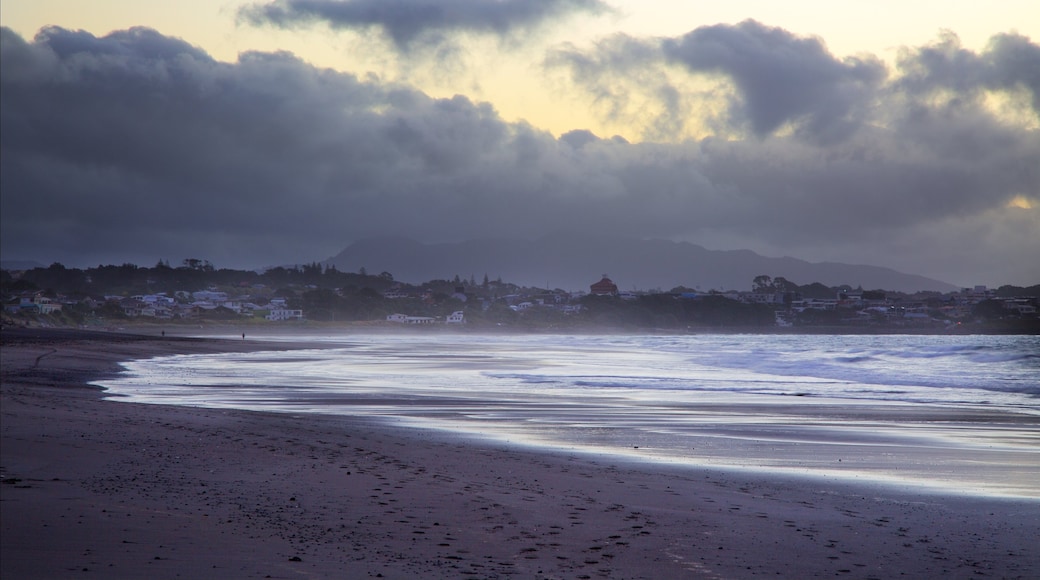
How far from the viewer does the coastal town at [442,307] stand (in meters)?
111

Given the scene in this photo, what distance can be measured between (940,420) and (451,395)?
10.9 m

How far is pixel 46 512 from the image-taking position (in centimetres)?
611

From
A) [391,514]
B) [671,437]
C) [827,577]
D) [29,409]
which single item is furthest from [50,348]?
[827,577]

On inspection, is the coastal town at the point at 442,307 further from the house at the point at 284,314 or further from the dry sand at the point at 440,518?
the dry sand at the point at 440,518

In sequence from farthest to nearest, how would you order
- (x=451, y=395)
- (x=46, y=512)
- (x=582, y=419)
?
(x=451, y=395)
(x=582, y=419)
(x=46, y=512)

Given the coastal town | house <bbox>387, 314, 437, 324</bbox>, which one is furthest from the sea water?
house <bbox>387, 314, 437, 324</bbox>

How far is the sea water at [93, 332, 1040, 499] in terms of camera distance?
1033 centimetres

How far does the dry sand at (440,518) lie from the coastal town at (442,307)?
93.7 metres

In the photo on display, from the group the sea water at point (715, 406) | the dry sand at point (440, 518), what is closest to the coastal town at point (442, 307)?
the sea water at point (715, 406)

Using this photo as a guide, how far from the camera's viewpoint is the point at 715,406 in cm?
1791

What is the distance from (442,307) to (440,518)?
148481mm

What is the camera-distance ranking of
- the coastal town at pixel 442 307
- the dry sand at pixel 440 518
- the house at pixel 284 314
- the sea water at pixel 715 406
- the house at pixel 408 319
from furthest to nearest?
the house at pixel 408 319, the house at pixel 284 314, the coastal town at pixel 442 307, the sea water at pixel 715 406, the dry sand at pixel 440 518

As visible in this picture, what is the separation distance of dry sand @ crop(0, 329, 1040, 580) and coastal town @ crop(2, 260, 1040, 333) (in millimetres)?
93685

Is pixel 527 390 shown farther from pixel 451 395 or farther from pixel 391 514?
pixel 391 514
